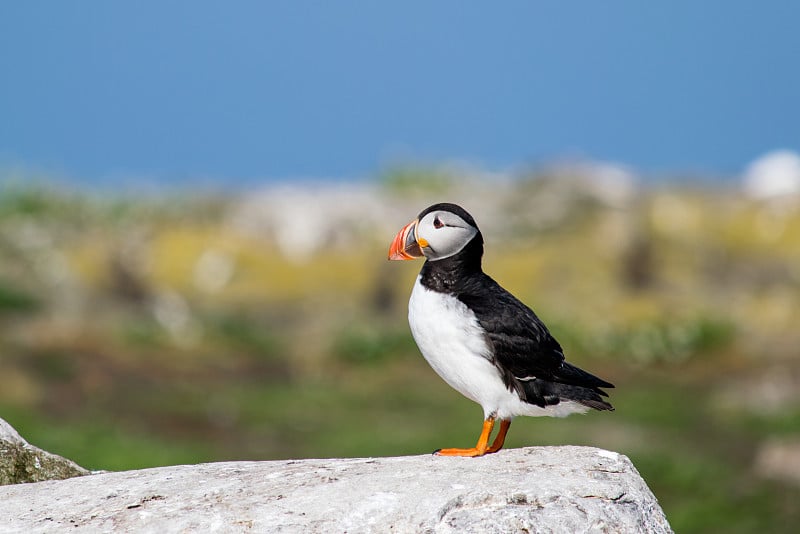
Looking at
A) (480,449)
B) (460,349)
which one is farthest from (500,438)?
(460,349)

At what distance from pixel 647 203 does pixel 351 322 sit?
721cm

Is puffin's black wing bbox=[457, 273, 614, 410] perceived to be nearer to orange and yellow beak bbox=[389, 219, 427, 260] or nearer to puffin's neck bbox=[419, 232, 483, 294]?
puffin's neck bbox=[419, 232, 483, 294]

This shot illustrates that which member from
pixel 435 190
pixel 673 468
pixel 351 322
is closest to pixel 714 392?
pixel 673 468

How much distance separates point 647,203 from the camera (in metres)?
Answer: 22.2

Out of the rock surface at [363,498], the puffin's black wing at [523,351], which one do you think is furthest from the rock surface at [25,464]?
the puffin's black wing at [523,351]

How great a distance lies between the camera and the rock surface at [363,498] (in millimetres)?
4832

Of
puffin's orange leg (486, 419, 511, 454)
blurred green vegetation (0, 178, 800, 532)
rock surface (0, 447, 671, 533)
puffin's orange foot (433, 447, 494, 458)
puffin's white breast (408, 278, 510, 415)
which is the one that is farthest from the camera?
blurred green vegetation (0, 178, 800, 532)

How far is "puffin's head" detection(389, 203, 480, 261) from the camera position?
223 inches

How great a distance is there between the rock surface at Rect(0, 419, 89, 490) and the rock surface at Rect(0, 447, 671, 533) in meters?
0.56

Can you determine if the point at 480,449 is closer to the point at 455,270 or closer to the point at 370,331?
the point at 455,270

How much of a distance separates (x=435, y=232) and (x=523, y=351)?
31.6 inches

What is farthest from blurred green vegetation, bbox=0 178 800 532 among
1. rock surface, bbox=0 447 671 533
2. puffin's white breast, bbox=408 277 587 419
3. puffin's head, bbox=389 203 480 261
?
puffin's head, bbox=389 203 480 261

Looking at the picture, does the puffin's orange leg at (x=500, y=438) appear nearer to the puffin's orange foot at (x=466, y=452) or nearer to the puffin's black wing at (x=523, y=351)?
the puffin's orange foot at (x=466, y=452)

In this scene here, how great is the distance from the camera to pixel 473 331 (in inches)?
221
